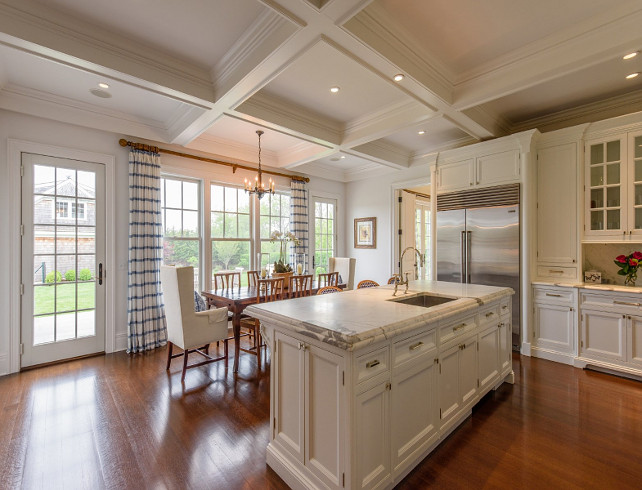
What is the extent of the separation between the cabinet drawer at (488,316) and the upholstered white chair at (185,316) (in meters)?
2.50

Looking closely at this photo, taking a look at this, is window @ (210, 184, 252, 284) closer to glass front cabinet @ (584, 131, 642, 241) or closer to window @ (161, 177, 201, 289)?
window @ (161, 177, 201, 289)

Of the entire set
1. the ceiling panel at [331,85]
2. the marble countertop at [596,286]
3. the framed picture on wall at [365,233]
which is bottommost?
the marble countertop at [596,286]

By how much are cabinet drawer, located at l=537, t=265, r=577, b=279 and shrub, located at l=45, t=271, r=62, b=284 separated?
5734 mm

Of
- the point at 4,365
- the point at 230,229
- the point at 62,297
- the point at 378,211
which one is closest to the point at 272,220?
the point at 230,229

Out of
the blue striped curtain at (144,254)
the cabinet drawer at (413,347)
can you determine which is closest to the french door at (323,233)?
the blue striped curtain at (144,254)

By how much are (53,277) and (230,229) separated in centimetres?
232

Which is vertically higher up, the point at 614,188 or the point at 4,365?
the point at 614,188

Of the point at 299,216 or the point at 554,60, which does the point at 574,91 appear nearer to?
the point at 554,60

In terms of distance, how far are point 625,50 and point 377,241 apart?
4339 mm

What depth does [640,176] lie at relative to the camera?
3252mm

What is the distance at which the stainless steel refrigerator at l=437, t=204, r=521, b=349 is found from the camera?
3893mm

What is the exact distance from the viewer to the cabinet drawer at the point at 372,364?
Answer: 1.50m

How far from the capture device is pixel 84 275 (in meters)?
3.82

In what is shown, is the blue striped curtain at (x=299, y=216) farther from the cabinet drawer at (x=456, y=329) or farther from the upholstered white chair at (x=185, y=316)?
the cabinet drawer at (x=456, y=329)
